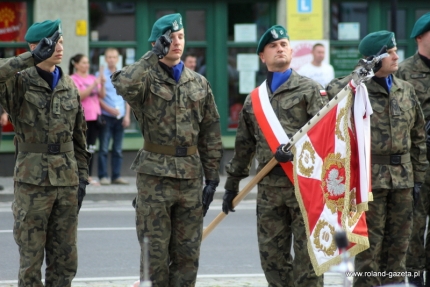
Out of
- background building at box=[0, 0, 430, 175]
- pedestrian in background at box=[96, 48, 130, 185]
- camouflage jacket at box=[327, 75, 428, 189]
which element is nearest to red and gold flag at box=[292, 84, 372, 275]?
camouflage jacket at box=[327, 75, 428, 189]

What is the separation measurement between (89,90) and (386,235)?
7703 millimetres

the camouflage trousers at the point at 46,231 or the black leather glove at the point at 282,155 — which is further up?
the black leather glove at the point at 282,155

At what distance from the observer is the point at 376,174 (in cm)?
679

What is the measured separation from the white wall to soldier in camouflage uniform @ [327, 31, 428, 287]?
9071mm

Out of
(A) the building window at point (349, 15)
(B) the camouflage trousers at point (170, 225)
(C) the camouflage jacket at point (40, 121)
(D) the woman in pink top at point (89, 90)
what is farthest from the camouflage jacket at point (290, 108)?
(A) the building window at point (349, 15)

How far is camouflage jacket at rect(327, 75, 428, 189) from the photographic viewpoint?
6.79 m

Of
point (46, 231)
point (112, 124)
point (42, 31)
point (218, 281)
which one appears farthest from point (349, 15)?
point (46, 231)

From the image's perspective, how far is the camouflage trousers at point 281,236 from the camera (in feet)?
21.3

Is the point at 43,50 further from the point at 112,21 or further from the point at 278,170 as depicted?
the point at 112,21

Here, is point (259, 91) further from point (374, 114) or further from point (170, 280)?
point (170, 280)

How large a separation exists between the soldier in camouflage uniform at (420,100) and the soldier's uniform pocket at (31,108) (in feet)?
9.92

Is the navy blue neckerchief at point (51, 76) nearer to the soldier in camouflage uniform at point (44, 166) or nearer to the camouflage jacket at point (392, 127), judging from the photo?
the soldier in camouflage uniform at point (44, 166)

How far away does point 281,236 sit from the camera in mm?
6578

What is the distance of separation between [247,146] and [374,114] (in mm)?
983
